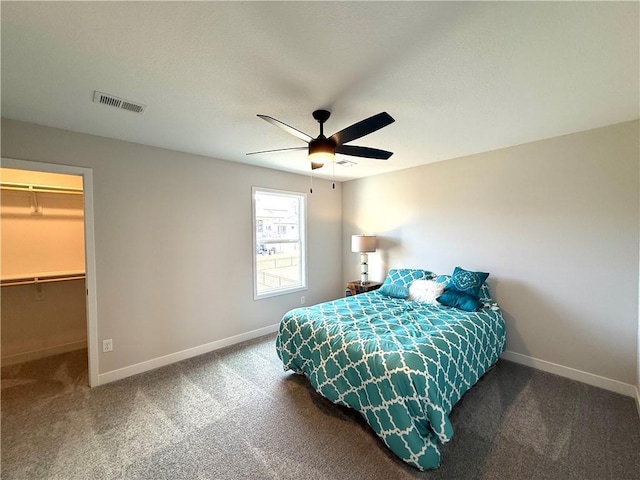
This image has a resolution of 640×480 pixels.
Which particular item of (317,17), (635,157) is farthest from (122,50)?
(635,157)

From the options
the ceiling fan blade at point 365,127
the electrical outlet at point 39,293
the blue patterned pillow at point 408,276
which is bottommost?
the electrical outlet at point 39,293

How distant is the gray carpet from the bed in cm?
20

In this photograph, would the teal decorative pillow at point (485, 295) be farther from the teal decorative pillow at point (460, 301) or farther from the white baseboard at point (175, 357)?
the white baseboard at point (175, 357)

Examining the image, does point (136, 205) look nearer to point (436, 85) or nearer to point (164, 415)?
point (164, 415)

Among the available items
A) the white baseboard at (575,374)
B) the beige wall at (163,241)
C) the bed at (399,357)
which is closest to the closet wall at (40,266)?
the beige wall at (163,241)

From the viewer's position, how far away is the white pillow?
3152 millimetres

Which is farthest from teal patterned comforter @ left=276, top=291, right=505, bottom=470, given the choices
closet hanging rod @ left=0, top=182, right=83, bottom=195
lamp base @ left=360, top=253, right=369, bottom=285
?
closet hanging rod @ left=0, top=182, right=83, bottom=195

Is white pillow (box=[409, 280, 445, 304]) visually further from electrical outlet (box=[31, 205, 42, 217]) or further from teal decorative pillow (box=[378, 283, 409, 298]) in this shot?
electrical outlet (box=[31, 205, 42, 217])

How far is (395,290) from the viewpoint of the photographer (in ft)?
11.4

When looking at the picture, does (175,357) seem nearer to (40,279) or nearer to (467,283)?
(40,279)

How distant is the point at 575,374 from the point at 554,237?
141 centimetres

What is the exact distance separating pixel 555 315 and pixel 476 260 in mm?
932

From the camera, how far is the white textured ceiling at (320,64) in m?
1.26

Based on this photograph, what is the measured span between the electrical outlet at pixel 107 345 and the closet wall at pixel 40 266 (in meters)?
1.12
